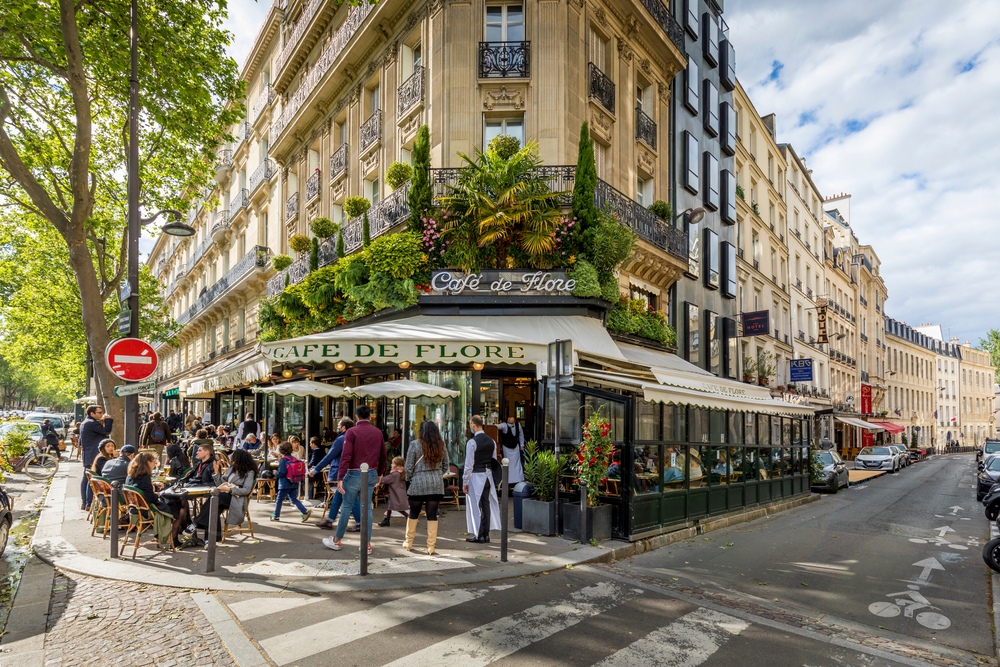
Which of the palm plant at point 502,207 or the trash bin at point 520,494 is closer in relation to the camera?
the trash bin at point 520,494

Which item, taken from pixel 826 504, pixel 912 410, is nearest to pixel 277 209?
pixel 826 504

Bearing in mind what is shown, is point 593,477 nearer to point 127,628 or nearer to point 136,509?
point 127,628

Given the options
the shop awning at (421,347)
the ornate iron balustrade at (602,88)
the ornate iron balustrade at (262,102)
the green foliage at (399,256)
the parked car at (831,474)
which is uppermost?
the ornate iron balustrade at (262,102)

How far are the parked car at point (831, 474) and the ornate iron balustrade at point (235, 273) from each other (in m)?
20.6

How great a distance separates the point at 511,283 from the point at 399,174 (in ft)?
12.7

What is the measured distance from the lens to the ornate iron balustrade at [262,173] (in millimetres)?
25688

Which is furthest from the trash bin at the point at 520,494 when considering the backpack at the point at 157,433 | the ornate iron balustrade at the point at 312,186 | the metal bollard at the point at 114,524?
the ornate iron balustrade at the point at 312,186

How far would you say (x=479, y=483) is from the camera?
8.30 meters

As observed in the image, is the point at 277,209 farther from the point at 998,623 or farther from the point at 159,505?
the point at 998,623

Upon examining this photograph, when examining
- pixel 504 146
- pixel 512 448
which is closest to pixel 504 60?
pixel 504 146

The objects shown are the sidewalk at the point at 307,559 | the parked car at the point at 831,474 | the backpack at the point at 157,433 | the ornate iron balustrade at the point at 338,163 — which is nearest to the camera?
the sidewalk at the point at 307,559

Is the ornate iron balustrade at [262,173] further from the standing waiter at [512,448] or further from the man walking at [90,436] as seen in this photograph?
the standing waiter at [512,448]

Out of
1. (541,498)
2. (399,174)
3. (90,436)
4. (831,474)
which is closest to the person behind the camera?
(541,498)

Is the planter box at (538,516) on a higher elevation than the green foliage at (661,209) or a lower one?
lower
